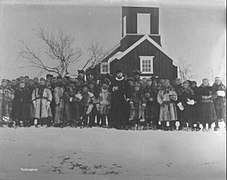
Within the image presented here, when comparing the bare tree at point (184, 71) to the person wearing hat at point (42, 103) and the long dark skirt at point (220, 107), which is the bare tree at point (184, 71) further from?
the person wearing hat at point (42, 103)

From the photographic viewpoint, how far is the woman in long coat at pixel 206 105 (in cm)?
95

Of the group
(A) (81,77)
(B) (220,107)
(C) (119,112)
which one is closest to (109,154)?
(C) (119,112)

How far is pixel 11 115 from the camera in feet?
3.01

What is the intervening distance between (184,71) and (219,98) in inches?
4.7

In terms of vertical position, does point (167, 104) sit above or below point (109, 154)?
above

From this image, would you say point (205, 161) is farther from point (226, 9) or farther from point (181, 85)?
point (226, 9)

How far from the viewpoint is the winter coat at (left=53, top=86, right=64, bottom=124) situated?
0.93m

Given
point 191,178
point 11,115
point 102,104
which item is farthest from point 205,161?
point 11,115

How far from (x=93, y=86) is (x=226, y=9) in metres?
0.42

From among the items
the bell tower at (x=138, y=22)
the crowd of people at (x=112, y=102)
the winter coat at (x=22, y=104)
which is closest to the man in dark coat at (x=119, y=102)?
the crowd of people at (x=112, y=102)

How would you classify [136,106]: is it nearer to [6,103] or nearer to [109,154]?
→ [109,154]

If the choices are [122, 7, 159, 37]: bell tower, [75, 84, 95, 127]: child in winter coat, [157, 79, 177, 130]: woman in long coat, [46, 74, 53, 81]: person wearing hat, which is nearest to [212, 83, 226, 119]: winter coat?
[157, 79, 177, 130]: woman in long coat

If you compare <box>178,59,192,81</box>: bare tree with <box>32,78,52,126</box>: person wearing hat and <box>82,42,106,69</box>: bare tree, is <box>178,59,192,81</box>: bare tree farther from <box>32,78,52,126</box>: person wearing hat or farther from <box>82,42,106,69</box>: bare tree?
<box>32,78,52,126</box>: person wearing hat

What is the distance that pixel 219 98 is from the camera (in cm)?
96
